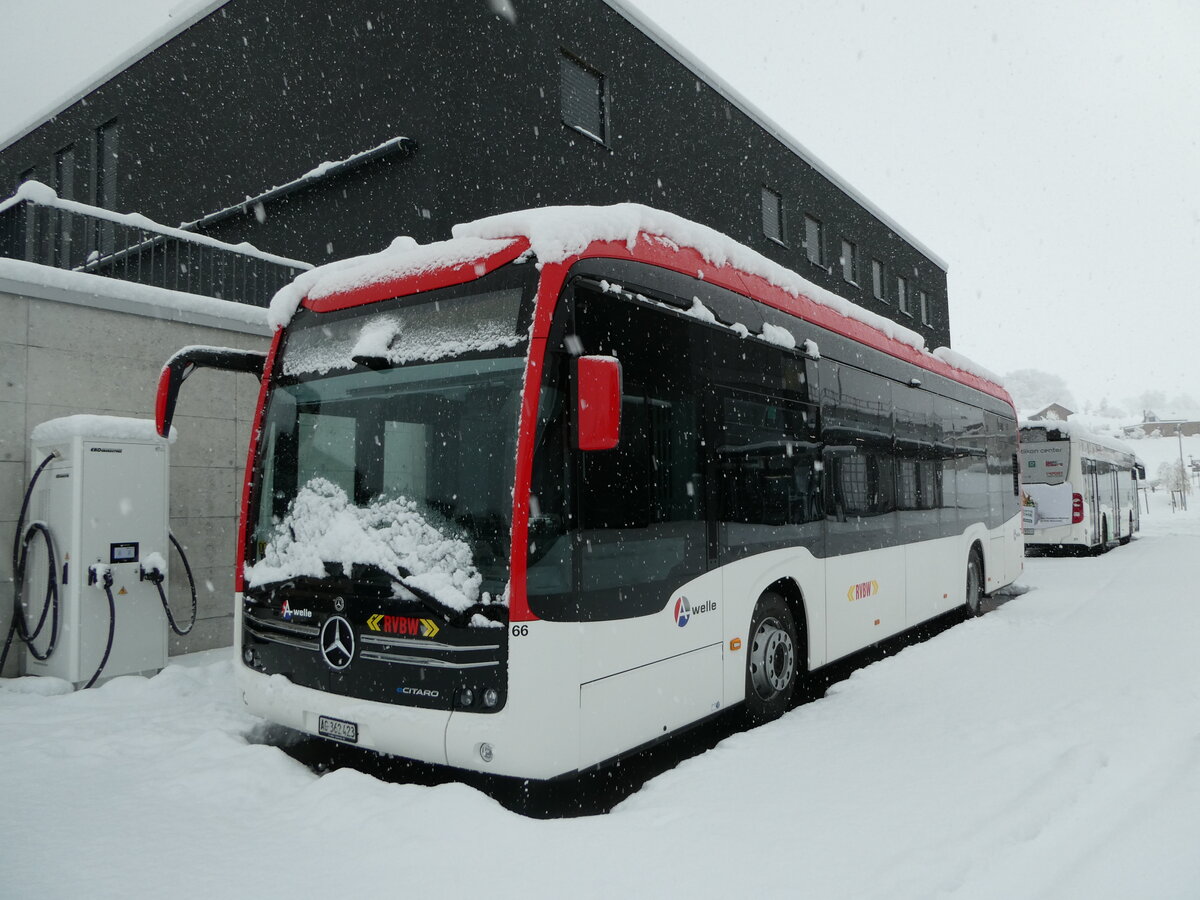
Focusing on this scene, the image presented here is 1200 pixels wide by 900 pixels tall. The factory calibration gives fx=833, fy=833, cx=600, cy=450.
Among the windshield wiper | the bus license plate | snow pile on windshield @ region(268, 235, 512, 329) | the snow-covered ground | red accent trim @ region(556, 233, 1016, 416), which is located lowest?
the snow-covered ground

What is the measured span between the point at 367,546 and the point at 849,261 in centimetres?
2236

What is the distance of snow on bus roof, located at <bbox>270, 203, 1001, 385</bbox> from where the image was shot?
437 cm

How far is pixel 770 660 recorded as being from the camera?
593 cm

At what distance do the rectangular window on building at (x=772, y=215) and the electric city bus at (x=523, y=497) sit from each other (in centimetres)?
1421

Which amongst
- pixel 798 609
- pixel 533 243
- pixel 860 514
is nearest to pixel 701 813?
pixel 798 609

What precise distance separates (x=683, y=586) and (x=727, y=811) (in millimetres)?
1312

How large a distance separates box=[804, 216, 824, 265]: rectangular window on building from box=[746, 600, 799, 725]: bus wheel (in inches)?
666

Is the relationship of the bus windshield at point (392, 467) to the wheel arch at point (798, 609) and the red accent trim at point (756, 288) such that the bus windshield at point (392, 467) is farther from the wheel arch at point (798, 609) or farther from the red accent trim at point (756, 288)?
the wheel arch at point (798, 609)

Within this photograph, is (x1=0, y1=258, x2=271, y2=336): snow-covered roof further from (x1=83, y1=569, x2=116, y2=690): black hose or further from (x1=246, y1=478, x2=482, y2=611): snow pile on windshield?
(x1=246, y1=478, x2=482, y2=611): snow pile on windshield

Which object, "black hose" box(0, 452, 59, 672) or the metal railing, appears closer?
"black hose" box(0, 452, 59, 672)

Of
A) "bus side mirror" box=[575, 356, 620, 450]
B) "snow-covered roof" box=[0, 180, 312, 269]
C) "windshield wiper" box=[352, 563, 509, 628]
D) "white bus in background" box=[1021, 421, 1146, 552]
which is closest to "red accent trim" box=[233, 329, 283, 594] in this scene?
"windshield wiper" box=[352, 563, 509, 628]

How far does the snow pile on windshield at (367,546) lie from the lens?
13.4ft

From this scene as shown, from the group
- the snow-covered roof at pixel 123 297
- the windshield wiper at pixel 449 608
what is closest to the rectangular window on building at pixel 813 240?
the snow-covered roof at pixel 123 297

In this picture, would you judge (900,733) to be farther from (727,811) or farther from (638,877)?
(638,877)
